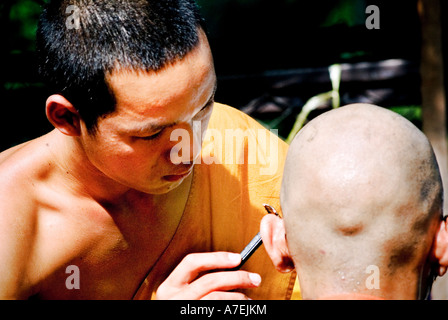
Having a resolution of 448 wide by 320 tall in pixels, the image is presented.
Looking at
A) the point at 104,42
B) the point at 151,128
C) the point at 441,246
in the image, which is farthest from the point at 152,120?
the point at 441,246

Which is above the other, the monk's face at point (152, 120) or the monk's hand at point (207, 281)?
the monk's face at point (152, 120)

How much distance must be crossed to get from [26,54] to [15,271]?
250cm

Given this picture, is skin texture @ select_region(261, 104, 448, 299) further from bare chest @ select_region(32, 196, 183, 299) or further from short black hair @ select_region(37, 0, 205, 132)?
bare chest @ select_region(32, 196, 183, 299)

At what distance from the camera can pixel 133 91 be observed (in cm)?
145

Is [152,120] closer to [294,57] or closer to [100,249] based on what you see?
[100,249]

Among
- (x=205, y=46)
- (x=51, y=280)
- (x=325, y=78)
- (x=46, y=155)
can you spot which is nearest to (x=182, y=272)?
(x=51, y=280)

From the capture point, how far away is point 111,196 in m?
1.84

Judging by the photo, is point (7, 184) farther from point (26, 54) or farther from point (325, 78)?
point (325, 78)

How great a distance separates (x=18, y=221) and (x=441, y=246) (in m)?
1.16

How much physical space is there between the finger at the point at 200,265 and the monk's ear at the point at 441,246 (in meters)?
0.63

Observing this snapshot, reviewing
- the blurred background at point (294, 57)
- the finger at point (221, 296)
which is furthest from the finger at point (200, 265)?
the blurred background at point (294, 57)

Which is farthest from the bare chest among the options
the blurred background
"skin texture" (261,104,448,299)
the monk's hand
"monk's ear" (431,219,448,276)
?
the blurred background

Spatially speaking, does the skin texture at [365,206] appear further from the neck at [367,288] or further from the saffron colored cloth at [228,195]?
the saffron colored cloth at [228,195]

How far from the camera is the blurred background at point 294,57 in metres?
3.78
